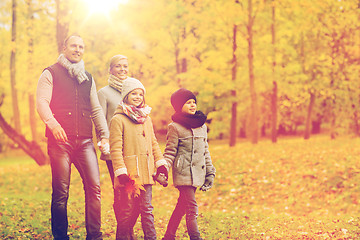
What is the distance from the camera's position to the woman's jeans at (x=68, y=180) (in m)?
4.78

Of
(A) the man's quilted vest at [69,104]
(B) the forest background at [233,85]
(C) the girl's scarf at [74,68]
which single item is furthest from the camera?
(B) the forest background at [233,85]

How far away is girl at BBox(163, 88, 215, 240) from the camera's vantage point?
500 cm

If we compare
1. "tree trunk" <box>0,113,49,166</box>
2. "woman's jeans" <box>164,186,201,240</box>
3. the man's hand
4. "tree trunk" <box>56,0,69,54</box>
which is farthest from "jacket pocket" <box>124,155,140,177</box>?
"tree trunk" <box>0,113,49,166</box>

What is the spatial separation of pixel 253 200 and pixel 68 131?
22.3ft

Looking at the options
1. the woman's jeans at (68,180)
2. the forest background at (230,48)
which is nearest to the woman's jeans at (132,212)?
the woman's jeans at (68,180)

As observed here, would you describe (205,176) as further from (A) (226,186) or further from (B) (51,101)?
(A) (226,186)

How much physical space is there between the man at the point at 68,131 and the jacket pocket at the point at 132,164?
0.50m

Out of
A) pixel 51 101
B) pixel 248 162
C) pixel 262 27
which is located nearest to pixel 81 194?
pixel 248 162

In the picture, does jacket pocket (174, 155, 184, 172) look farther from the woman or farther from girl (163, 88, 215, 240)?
the woman

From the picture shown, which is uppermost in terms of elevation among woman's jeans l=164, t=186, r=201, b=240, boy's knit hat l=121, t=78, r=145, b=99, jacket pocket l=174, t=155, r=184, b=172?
boy's knit hat l=121, t=78, r=145, b=99

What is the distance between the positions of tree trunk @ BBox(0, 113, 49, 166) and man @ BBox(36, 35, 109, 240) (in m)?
11.1

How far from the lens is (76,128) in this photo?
488 centimetres

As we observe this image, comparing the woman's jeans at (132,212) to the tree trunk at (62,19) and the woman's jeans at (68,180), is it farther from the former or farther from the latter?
the tree trunk at (62,19)

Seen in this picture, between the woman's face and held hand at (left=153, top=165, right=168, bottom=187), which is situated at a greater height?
the woman's face
